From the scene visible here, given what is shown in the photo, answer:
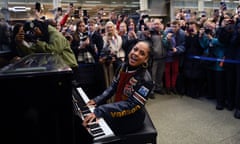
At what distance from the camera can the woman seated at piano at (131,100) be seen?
158cm

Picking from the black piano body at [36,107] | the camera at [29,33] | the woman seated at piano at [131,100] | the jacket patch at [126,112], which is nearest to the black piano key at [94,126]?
the woman seated at piano at [131,100]

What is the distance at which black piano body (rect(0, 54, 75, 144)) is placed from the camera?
956mm

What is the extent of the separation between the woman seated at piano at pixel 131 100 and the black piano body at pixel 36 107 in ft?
1.43

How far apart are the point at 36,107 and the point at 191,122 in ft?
9.07

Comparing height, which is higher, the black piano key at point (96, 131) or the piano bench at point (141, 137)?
the black piano key at point (96, 131)

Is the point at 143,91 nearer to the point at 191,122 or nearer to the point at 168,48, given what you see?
the point at 191,122

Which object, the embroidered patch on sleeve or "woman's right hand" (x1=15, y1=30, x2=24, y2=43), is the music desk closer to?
the embroidered patch on sleeve

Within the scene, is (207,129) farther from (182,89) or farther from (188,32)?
(188,32)

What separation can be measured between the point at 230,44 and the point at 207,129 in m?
1.31

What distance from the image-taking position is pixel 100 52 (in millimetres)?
3967

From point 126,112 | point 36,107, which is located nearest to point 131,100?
point 126,112

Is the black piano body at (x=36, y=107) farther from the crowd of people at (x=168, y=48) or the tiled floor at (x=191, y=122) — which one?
the tiled floor at (x=191, y=122)

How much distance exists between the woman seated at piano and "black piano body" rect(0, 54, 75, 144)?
1.43 feet

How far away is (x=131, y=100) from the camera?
5.32ft
